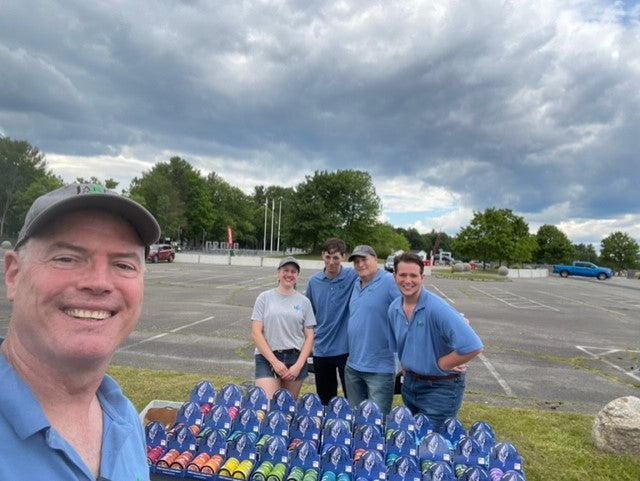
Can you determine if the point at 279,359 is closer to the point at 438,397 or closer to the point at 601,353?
the point at 438,397

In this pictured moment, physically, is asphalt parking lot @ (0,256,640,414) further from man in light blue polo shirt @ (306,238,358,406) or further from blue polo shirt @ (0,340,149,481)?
blue polo shirt @ (0,340,149,481)

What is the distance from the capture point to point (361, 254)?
4602mm

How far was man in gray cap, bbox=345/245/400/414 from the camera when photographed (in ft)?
14.3

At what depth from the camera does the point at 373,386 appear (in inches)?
172

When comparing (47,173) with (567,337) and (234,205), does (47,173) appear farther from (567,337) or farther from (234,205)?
(567,337)

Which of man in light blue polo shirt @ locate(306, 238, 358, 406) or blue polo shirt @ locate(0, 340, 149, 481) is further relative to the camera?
man in light blue polo shirt @ locate(306, 238, 358, 406)

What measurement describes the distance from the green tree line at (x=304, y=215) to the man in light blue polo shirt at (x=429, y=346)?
53042mm

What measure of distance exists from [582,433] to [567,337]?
7894 mm

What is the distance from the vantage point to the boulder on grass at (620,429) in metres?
5.01

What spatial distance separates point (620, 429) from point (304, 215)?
66.4 metres

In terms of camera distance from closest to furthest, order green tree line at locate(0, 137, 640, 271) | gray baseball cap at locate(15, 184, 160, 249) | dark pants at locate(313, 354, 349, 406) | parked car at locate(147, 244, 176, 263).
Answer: gray baseball cap at locate(15, 184, 160, 249) → dark pants at locate(313, 354, 349, 406) → parked car at locate(147, 244, 176, 263) → green tree line at locate(0, 137, 640, 271)

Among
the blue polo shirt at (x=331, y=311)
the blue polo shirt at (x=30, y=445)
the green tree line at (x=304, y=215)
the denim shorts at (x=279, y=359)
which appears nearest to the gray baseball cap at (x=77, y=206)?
the blue polo shirt at (x=30, y=445)

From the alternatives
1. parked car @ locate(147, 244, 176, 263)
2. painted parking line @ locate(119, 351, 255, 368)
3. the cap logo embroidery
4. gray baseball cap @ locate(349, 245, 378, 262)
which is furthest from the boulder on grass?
parked car @ locate(147, 244, 176, 263)

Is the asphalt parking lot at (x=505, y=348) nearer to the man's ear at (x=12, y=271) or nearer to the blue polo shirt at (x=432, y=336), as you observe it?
the blue polo shirt at (x=432, y=336)
